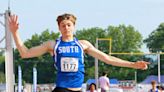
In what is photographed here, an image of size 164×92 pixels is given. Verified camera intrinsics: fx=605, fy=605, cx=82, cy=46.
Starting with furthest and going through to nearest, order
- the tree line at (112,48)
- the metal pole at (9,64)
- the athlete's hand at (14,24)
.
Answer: the tree line at (112,48) → the metal pole at (9,64) → the athlete's hand at (14,24)

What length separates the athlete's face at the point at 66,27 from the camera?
6566 millimetres

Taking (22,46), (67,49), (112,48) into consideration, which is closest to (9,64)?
(22,46)

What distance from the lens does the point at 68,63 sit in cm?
656

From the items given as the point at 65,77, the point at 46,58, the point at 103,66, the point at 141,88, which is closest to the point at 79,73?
the point at 65,77

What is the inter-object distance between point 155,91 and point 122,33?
267 ft

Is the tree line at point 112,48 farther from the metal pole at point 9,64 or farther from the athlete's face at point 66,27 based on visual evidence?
the athlete's face at point 66,27

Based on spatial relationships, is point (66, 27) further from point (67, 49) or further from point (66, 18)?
point (67, 49)

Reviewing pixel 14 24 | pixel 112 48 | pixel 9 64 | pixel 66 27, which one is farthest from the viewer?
pixel 112 48

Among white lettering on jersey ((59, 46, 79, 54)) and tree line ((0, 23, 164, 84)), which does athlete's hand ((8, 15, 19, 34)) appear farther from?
tree line ((0, 23, 164, 84))

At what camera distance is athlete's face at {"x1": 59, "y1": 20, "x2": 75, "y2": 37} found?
21.5ft

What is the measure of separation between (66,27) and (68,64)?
401 millimetres

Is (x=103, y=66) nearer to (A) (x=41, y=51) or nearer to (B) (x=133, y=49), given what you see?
(B) (x=133, y=49)

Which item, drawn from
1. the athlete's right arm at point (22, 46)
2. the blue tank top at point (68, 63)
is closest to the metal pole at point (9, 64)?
the athlete's right arm at point (22, 46)

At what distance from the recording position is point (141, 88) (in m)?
45.8
